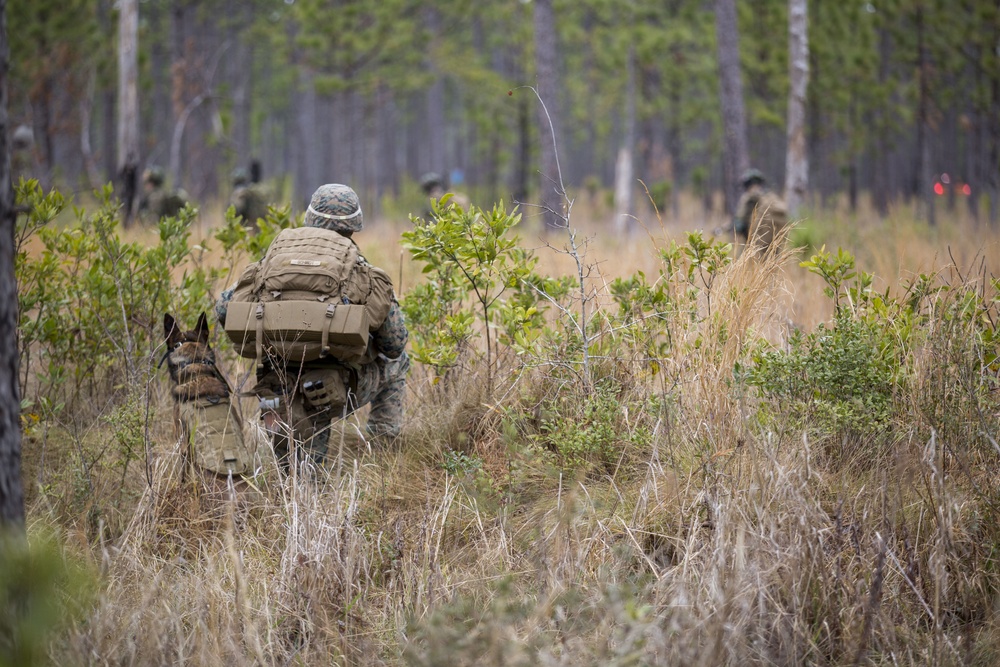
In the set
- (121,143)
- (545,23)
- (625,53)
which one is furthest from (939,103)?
(121,143)

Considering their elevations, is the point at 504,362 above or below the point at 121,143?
below

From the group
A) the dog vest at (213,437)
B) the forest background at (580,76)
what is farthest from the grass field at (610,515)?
the forest background at (580,76)

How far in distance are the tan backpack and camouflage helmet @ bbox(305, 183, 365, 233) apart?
0.20 metres

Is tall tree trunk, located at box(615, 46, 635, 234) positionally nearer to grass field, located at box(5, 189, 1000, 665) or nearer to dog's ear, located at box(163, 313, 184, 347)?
grass field, located at box(5, 189, 1000, 665)

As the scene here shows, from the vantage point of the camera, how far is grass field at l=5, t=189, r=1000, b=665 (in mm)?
2686

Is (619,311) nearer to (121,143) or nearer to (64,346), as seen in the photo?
(64,346)

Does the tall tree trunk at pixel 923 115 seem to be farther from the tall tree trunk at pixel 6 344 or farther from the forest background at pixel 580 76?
the tall tree trunk at pixel 6 344

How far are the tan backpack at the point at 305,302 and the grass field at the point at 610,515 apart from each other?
0.54 metres

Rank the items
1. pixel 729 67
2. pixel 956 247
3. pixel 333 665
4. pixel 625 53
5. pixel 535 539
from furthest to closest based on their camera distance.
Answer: pixel 625 53, pixel 729 67, pixel 956 247, pixel 535 539, pixel 333 665

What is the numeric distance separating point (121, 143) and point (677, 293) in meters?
10.1

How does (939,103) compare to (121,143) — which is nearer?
A: (121,143)

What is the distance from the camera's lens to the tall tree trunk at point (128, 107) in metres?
11.3

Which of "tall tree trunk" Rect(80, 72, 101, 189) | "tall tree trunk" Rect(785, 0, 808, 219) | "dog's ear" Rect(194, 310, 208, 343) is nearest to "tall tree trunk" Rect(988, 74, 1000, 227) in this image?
"tall tree trunk" Rect(785, 0, 808, 219)

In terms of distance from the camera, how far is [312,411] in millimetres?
4102
